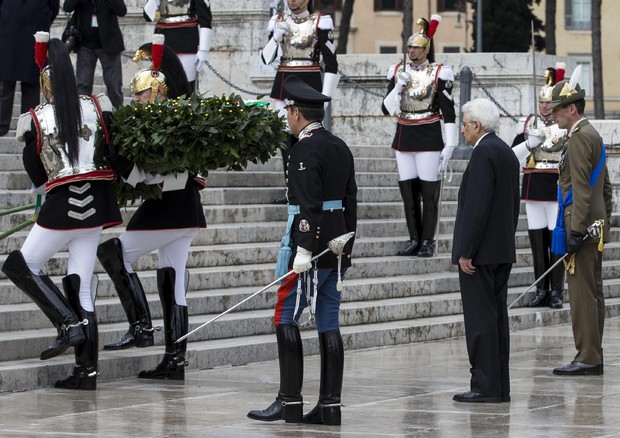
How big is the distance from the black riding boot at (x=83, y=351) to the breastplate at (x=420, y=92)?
6223mm

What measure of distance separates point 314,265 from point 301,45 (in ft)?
21.8

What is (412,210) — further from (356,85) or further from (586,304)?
(356,85)

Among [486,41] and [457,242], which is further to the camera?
[486,41]

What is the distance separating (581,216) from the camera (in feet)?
39.1

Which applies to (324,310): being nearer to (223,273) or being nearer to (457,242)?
(457,242)

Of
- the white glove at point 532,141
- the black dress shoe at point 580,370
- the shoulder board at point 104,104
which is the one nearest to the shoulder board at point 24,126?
the shoulder board at point 104,104

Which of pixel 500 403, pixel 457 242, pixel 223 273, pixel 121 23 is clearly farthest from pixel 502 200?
pixel 121 23

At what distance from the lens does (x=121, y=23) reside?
2183cm

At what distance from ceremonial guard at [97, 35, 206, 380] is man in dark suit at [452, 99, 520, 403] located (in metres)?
1.88

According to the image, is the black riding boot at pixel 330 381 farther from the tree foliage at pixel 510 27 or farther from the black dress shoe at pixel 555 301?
the tree foliage at pixel 510 27

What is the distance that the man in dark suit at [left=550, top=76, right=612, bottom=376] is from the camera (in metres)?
11.9

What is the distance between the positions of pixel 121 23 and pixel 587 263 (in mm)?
11046

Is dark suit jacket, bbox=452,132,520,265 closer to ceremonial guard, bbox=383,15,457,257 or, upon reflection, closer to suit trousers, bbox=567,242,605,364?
suit trousers, bbox=567,242,605,364

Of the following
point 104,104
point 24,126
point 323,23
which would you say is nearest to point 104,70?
point 323,23
